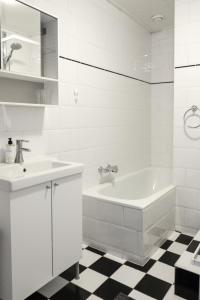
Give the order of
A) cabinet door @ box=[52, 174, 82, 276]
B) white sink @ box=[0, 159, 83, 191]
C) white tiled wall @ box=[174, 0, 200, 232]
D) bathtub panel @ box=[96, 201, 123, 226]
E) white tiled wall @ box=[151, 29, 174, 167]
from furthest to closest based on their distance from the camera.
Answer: white tiled wall @ box=[151, 29, 174, 167] → white tiled wall @ box=[174, 0, 200, 232] → bathtub panel @ box=[96, 201, 123, 226] → cabinet door @ box=[52, 174, 82, 276] → white sink @ box=[0, 159, 83, 191]

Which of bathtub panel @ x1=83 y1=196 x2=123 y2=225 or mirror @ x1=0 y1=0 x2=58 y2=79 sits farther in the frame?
bathtub panel @ x1=83 y1=196 x2=123 y2=225

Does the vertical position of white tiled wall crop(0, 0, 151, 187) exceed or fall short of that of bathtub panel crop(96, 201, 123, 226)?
it exceeds it

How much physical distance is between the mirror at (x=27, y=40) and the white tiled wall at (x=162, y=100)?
197cm

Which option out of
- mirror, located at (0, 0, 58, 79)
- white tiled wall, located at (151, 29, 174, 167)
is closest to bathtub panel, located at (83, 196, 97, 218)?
mirror, located at (0, 0, 58, 79)

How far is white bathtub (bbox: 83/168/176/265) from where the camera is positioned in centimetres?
222

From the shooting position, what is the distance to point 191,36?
8.88ft

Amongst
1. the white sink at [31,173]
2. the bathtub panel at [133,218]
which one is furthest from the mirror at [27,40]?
the bathtub panel at [133,218]

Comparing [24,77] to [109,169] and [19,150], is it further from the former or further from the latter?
[109,169]

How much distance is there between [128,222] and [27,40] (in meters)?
1.66

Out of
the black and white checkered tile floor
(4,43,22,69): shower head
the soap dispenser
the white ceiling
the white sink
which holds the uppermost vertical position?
the white ceiling

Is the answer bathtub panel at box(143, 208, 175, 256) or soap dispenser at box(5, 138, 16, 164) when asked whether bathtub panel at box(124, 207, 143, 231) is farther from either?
soap dispenser at box(5, 138, 16, 164)

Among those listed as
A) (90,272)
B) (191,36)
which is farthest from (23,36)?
(90,272)

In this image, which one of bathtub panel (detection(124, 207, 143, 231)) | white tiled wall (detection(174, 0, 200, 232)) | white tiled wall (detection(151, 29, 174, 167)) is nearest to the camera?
bathtub panel (detection(124, 207, 143, 231))

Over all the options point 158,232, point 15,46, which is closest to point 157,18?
point 15,46
